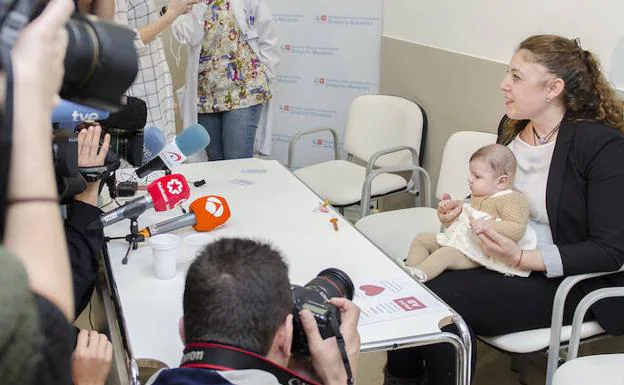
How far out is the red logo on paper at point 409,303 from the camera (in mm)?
1566

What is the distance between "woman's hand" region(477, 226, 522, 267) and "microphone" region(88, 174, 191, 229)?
35.7 inches

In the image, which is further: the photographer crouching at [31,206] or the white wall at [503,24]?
the white wall at [503,24]

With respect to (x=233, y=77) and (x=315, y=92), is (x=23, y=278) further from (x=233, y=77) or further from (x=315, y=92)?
(x=315, y=92)

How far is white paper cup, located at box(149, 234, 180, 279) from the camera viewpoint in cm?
168

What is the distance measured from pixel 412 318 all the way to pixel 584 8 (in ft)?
5.10

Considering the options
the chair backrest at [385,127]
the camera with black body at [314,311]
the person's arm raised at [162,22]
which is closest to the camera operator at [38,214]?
the camera with black body at [314,311]

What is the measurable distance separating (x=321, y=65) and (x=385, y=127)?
902 mm

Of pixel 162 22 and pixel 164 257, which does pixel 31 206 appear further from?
pixel 162 22

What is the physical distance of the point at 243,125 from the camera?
370 centimetres

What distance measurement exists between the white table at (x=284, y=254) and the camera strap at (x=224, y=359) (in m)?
0.39

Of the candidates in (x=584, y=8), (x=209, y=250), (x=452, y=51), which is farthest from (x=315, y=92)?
(x=209, y=250)

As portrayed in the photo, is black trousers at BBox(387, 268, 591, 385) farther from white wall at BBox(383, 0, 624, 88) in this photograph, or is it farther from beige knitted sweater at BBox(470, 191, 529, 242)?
white wall at BBox(383, 0, 624, 88)

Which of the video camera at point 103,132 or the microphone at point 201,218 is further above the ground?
the video camera at point 103,132

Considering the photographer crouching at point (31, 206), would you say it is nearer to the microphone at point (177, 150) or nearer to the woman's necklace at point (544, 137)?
the microphone at point (177, 150)
